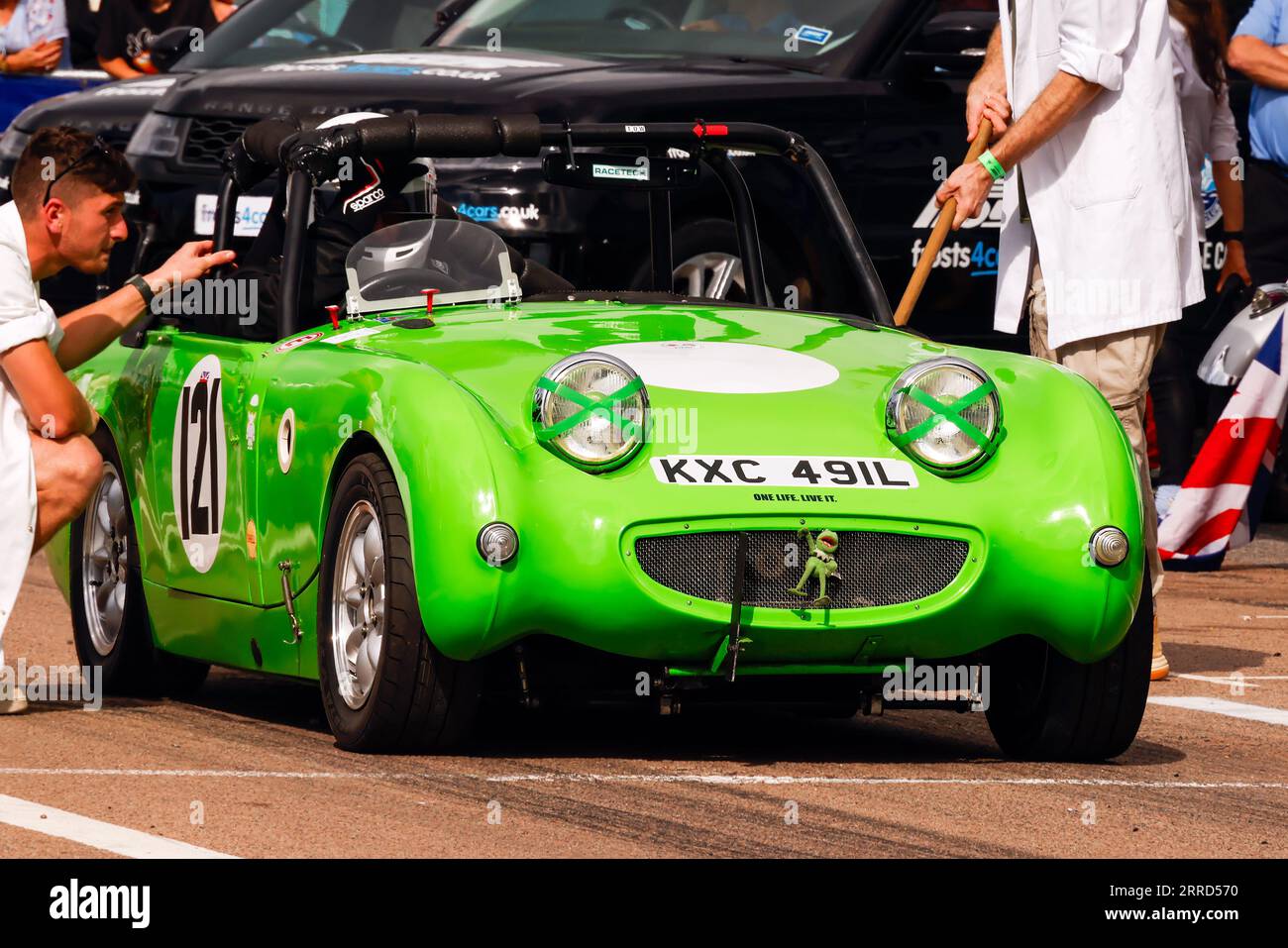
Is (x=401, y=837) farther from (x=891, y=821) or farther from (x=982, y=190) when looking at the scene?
(x=982, y=190)

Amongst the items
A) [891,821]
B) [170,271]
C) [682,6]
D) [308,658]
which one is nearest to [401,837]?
[891,821]

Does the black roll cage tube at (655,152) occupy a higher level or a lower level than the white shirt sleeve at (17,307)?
higher

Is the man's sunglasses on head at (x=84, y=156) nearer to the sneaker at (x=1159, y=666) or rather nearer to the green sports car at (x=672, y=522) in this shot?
the green sports car at (x=672, y=522)

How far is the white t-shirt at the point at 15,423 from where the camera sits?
273 inches

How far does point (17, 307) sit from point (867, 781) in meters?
2.48

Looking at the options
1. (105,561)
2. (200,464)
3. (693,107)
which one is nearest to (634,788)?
(200,464)

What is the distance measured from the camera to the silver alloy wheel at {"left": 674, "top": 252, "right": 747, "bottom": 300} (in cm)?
1048

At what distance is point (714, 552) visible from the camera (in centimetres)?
593

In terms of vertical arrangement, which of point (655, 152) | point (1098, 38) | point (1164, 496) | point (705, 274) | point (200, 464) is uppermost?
point (1098, 38)

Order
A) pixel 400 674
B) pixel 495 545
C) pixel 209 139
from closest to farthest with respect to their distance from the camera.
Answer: pixel 495 545
pixel 400 674
pixel 209 139

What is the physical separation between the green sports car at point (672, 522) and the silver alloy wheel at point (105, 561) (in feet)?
2.72

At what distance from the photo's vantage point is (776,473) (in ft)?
19.6

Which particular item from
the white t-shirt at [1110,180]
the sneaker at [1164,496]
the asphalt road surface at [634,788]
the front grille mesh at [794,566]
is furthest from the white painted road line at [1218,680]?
the sneaker at [1164,496]

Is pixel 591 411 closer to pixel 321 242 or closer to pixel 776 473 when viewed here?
pixel 776 473
